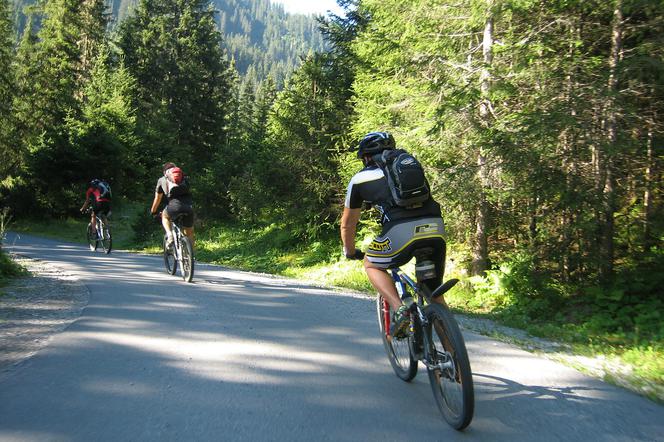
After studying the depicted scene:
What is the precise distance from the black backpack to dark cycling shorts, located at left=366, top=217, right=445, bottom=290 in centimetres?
15

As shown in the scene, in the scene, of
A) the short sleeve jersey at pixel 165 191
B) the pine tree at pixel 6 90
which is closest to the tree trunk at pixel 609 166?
the short sleeve jersey at pixel 165 191

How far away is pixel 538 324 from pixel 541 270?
1675 millimetres

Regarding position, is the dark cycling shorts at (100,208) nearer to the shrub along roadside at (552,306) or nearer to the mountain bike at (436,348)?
the shrub along roadside at (552,306)

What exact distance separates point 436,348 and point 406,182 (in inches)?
48.0

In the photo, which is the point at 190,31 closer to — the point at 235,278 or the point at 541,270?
the point at 235,278

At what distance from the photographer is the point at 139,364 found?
4199 mm

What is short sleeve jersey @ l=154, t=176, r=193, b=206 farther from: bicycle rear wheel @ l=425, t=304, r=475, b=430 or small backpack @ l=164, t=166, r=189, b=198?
bicycle rear wheel @ l=425, t=304, r=475, b=430

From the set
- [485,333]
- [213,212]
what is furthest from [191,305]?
[213,212]

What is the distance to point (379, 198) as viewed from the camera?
389 cm

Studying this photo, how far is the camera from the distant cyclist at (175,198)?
949cm

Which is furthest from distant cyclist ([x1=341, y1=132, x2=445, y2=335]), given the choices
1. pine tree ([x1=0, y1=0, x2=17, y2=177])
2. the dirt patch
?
pine tree ([x1=0, y1=0, x2=17, y2=177])

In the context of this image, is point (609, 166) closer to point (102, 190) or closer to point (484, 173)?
point (484, 173)

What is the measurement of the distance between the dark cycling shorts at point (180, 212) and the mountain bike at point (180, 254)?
72mm

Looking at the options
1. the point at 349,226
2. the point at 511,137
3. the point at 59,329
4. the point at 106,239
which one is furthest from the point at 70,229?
the point at 349,226
